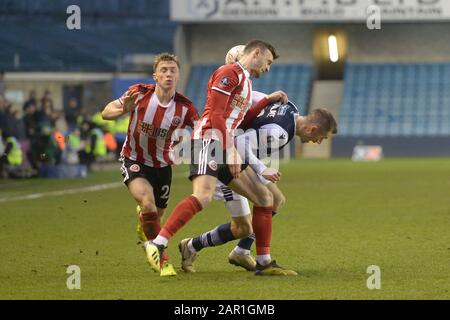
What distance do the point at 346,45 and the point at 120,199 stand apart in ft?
89.4

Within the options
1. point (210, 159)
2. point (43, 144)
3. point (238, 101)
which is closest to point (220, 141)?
point (210, 159)

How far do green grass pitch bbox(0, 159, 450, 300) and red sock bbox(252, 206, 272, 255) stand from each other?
0.32 m

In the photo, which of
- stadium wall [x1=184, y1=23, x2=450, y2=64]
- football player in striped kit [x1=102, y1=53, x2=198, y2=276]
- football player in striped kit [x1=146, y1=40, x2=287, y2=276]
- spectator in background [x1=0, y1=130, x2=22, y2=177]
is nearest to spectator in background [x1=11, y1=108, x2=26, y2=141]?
spectator in background [x1=0, y1=130, x2=22, y2=177]

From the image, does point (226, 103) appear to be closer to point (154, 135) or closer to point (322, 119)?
point (322, 119)

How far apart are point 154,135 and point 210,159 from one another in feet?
3.19

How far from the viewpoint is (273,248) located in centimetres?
1130

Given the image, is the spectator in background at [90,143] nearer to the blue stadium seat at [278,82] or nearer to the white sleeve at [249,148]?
the blue stadium seat at [278,82]

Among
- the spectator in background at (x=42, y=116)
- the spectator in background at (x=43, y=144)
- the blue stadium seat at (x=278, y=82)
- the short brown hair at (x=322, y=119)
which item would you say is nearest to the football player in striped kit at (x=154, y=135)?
the short brown hair at (x=322, y=119)

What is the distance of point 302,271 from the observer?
371 inches

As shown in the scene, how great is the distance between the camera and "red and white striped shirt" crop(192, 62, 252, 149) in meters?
8.94

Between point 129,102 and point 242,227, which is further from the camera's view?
point 242,227

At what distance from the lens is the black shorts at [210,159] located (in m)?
9.00

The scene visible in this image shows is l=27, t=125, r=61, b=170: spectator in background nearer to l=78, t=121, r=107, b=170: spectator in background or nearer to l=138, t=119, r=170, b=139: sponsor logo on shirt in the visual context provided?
l=78, t=121, r=107, b=170: spectator in background
